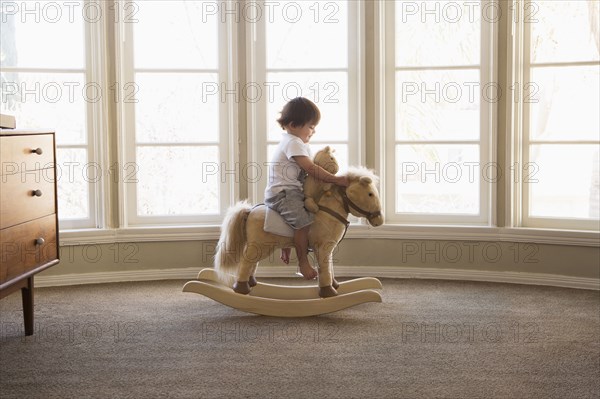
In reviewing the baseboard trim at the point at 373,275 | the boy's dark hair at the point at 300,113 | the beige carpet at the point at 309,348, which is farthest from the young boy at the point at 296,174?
the baseboard trim at the point at 373,275

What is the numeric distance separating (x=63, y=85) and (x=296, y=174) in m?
1.53

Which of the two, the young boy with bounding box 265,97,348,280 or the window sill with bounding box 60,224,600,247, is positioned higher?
the young boy with bounding box 265,97,348,280

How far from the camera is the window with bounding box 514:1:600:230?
4.20 metres

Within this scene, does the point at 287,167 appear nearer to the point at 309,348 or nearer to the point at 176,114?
the point at 309,348

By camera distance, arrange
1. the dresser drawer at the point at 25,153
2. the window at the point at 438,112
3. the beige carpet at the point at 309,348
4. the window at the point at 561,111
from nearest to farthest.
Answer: the beige carpet at the point at 309,348
the dresser drawer at the point at 25,153
the window at the point at 561,111
the window at the point at 438,112

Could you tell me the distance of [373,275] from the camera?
4492 millimetres

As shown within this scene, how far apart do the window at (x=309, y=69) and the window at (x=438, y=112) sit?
20cm

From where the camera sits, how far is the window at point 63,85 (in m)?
4.22

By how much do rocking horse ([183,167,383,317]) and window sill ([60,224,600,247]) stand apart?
2.89ft

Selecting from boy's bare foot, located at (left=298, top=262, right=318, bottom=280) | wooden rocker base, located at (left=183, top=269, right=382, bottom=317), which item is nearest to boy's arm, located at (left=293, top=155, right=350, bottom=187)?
boy's bare foot, located at (left=298, top=262, right=318, bottom=280)

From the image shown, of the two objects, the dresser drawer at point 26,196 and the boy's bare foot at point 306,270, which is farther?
the boy's bare foot at point 306,270

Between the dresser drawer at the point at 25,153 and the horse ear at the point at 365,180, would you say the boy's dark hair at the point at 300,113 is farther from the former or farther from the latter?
the dresser drawer at the point at 25,153

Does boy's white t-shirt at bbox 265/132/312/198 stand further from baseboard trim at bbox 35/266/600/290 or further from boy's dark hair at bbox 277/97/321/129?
baseboard trim at bbox 35/266/600/290

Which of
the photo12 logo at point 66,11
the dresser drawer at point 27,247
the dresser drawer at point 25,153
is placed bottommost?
the dresser drawer at point 27,247
